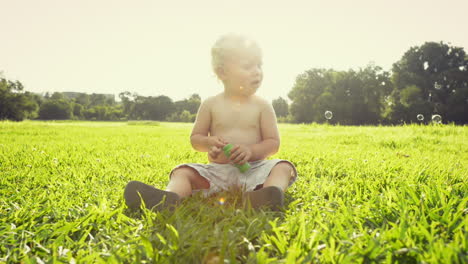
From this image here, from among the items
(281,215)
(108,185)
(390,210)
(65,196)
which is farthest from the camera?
(108,185)

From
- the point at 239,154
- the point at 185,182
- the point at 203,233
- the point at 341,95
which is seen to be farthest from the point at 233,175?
the point at 341,95

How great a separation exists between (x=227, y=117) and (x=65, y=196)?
1196 millimetres

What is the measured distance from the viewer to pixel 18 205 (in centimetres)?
168

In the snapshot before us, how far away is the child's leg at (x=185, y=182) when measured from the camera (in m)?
1.90

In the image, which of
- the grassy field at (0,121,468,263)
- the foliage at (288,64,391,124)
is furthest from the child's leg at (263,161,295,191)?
the foliage at (288,64,391,124)

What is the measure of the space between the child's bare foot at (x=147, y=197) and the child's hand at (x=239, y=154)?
1.53 feet

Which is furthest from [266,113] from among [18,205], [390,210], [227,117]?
[18,205]

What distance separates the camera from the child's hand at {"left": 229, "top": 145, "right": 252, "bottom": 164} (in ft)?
6.29

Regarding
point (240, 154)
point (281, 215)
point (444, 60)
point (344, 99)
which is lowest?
point (281, 215)

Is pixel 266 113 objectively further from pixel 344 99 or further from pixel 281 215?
pixel 344 99

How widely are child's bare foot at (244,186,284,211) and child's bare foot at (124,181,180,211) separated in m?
0.42

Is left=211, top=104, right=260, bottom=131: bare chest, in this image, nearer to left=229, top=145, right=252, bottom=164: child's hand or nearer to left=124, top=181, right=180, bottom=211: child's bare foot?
left=229, top=145, right=252, bottom=164: child's hand

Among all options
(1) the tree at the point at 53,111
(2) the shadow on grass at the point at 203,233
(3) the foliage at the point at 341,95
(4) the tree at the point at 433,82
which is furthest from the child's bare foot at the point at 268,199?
(1) the tree at the point at 53,111

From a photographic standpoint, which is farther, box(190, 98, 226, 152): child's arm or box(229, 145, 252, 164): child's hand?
box(190, 98, 226, 152): child's arm
